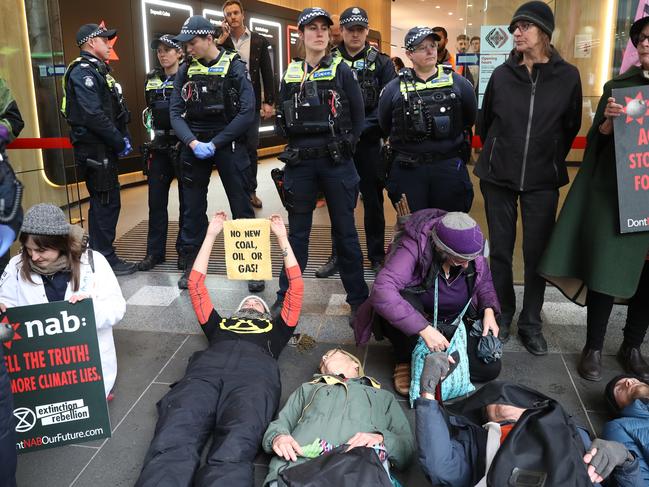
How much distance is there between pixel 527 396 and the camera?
2.38m

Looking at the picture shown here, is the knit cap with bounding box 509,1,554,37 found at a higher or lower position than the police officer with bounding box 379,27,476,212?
higher

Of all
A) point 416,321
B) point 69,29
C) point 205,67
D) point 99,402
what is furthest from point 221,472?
point 69,29

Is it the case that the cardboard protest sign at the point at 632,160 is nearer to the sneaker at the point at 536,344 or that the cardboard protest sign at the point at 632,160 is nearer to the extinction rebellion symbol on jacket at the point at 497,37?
the sneaker at the point at 536,344

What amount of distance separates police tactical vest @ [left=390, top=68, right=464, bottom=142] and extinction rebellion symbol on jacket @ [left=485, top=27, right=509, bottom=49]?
2.11ft

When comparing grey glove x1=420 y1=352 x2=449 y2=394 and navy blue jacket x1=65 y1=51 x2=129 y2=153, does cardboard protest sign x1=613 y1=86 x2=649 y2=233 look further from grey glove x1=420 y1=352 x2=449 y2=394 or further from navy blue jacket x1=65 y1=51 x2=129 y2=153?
navy blue jacket x1=65 y1=51 x2=129 y2=153

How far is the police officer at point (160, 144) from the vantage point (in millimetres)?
4718

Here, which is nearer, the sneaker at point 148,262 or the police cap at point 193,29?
the police cap at point 193,29

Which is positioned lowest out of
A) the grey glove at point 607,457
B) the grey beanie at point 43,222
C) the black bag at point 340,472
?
the black bag at point 340,472

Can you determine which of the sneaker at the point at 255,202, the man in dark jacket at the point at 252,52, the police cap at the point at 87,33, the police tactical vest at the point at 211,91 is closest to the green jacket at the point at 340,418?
the police tactical vest at the point at 211,91

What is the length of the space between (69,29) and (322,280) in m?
5.01

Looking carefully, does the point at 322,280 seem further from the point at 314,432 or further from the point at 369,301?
the point at 314,432

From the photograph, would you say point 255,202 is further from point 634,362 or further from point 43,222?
point 634,362

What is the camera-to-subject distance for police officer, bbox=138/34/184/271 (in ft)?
15.5

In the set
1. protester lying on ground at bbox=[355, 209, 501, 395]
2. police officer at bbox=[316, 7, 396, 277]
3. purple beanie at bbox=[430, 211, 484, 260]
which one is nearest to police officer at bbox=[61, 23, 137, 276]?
police officer at bbox=[316, 7, 396, 277]
